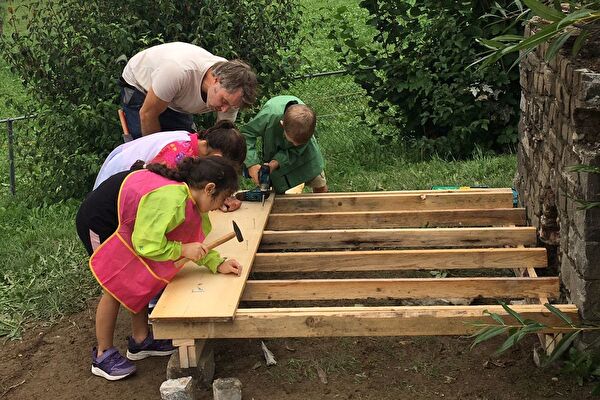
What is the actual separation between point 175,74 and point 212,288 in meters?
1.36

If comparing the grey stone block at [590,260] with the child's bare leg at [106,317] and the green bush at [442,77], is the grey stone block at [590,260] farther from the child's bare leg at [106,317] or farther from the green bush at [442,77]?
the green bush at [442,77]

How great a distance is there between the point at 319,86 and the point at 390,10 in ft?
14.5

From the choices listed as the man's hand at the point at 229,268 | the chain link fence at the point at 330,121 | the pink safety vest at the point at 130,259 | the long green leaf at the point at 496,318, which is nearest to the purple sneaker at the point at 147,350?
the pink safety vest at the point at 130,259

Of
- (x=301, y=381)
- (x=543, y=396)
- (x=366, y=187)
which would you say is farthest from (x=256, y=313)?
(x=366, y=187)

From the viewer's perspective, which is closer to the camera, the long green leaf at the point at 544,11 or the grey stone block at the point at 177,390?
the long green leaf at the point at 544,11

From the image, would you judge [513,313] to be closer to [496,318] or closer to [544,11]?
[496,318]

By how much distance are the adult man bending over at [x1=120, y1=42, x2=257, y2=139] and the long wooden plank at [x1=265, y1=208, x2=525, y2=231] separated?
798mm

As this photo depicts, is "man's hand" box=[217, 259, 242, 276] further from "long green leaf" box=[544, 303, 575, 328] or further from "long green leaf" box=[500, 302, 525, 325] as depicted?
"long green leaf" box=[544, 303, 575, 328]

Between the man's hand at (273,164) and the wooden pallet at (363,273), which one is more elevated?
the man's hand at (273,164)

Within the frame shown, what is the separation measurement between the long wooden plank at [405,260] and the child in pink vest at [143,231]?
1.42 ft

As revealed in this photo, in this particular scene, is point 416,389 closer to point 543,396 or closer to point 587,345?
point 543,396

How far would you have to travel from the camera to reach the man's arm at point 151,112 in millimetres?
4703

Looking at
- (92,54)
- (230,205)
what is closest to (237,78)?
(230,205)

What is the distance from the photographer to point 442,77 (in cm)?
746
